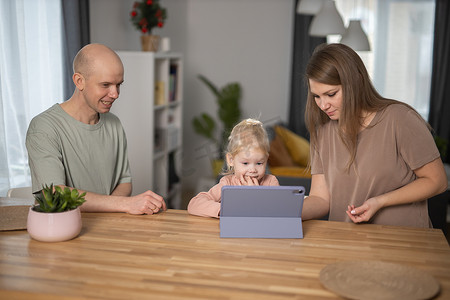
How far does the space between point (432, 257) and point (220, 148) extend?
4.62 m

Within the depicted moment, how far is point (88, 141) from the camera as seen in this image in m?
2.29

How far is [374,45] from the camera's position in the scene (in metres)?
6.16

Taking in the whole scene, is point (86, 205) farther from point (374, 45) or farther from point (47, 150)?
point (374, 45)

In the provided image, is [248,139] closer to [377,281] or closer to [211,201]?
[211,201]

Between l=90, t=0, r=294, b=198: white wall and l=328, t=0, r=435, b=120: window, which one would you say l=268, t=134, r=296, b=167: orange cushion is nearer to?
l=90, t=0, r=294, b=198: white wall

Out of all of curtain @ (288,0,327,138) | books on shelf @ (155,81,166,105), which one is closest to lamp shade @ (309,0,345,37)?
books on shelf @ (155,81,166,105)

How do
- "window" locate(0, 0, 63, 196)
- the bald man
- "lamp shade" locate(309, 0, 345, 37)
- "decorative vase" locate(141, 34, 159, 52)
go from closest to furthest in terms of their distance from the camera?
the bald man → "window" locate(0, 0, 63, 196) → "lamp shade" locate(309, 0, 345, 37) → "decorative vase" locate(141, 34, 159, 52)

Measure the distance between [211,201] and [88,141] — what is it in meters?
0.67

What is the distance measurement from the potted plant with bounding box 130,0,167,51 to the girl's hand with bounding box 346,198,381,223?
3.10 m

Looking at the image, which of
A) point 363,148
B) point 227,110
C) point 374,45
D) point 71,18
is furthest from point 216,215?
point 374,45

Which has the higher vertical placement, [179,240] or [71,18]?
[71,18]

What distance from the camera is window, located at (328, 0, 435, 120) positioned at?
6.05 metres

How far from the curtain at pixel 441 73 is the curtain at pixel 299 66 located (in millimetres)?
1261

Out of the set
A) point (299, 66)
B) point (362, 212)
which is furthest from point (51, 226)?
point (299, 66)
